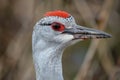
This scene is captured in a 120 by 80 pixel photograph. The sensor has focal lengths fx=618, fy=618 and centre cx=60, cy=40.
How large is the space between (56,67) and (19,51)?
10.8ft

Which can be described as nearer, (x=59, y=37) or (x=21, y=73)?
(x=59, y=37)

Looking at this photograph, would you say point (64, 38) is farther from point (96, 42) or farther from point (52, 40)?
point (96, 42)

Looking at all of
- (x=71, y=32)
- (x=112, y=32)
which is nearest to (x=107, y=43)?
(x=112, y=32)

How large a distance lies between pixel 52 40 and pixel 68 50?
3939mm

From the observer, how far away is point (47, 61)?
6234 millimetres

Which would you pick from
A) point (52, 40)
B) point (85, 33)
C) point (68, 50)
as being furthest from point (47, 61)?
point (68, 50)

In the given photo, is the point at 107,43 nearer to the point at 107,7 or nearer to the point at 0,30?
the point at 107,7

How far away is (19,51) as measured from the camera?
9469 mm

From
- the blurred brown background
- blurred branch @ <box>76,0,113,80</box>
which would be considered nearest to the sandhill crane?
the blurred brown background

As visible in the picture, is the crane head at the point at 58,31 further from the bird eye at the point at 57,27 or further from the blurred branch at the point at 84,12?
the blurred branch at the point at 84,12

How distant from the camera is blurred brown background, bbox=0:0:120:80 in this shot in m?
9.20

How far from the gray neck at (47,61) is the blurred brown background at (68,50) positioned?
2.66 metres

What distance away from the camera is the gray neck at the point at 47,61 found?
6227mm

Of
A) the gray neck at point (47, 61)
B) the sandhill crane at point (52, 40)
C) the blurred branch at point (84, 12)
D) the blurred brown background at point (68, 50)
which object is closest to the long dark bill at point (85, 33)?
the sandhill crane at point (52, 40)
